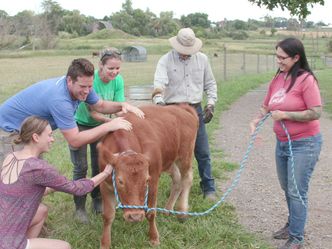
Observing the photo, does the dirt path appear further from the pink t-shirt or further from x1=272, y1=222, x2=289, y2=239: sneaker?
the pink t-shirt

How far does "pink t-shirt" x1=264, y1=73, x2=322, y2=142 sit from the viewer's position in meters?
4.32

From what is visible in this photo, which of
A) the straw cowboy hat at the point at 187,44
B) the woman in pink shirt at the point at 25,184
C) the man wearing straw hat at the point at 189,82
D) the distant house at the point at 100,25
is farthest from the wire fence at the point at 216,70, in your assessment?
the distant house at the point at 100,25

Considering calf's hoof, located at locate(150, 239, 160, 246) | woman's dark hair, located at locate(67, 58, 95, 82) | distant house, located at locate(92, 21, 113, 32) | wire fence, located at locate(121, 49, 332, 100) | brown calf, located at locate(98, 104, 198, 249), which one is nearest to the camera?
brown calf, located at locate(98, 104, 198, 249)

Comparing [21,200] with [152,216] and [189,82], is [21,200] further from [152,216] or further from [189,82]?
[189,82]

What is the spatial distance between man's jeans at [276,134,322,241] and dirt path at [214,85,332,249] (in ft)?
1.42

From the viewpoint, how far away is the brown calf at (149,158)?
4008 millimetres

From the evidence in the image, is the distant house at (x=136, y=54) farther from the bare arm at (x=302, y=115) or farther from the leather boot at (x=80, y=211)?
the bare arm at (x=302, y=115)

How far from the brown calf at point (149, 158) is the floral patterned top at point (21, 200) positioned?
2.22ft

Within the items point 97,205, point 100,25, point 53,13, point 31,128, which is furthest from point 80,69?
point 100,25

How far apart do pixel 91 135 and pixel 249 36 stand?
90.1 meters

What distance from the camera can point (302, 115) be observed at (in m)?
4.30

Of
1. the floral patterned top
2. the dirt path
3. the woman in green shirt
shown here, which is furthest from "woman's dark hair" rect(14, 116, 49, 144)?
the dirt path

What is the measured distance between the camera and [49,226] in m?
5.22

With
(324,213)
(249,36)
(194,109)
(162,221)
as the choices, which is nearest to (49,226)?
(162,221)
